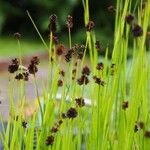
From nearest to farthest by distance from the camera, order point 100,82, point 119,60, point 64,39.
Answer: point 100,82 → point 119,60 → point 64,39

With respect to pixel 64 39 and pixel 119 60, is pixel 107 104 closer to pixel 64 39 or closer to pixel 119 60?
pixel 119 60

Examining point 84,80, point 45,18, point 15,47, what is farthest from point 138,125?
point 45,18

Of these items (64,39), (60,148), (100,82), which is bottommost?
(60,148)

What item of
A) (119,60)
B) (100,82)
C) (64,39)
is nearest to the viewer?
(100,82)

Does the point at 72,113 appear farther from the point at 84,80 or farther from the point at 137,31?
the point at 137,31

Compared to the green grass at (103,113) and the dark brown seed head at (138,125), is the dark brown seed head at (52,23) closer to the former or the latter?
the green grass at (103,113)

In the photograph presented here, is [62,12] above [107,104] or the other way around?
above

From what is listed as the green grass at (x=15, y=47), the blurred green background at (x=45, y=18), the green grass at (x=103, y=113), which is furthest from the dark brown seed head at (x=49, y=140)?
the blurred green background at (x=45, y=18)

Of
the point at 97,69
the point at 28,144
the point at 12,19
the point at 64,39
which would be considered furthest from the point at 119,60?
the point at 12,19
